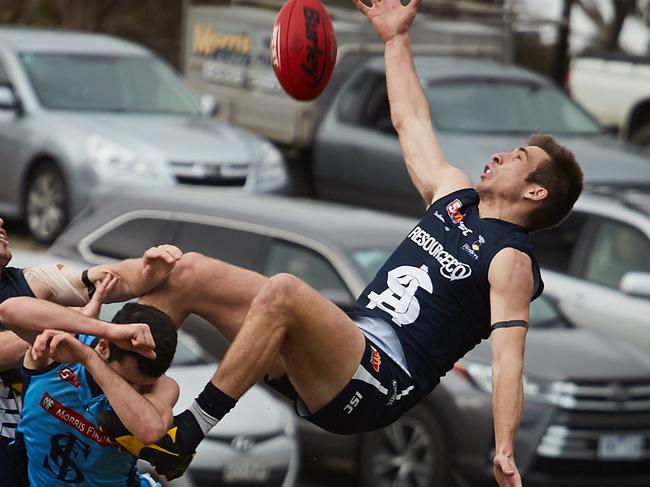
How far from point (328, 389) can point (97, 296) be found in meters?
1.04

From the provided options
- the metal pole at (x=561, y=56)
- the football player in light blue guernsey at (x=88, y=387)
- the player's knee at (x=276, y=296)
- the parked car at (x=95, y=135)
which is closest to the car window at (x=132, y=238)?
the parked car at (x=95, y=135)

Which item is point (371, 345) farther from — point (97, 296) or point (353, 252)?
point (353, 252)

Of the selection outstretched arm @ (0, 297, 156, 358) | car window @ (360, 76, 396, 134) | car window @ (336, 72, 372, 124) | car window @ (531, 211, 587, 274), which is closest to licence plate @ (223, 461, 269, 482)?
car window @ (531, 211, 587, 274)

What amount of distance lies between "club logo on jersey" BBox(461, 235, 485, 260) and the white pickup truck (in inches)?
570

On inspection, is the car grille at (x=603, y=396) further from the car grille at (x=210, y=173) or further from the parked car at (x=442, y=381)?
the car grille at (x=210, y=173)

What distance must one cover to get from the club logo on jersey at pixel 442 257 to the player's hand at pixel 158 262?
1.12m

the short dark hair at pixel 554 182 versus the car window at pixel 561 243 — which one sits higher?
the short dark hair at pixel 554 182

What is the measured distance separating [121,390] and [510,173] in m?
2.04

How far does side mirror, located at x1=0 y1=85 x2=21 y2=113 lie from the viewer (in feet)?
50.4

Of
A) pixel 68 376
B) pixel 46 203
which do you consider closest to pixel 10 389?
pixel 68 376

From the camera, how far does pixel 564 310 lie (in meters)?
12.7

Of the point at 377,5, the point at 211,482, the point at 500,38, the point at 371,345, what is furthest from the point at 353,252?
the point at 500,38

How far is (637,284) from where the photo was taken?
1210 cm

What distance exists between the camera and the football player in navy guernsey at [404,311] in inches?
270
